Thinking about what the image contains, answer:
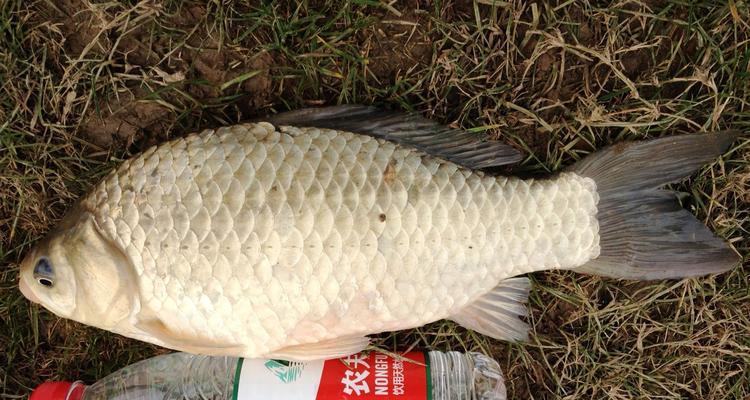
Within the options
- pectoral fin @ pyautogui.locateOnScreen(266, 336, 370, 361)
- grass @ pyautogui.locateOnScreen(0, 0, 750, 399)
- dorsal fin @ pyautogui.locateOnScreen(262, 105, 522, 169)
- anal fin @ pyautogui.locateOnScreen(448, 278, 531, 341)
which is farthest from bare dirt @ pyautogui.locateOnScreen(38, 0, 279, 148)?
anal fin @ pyautogui.locateOnScreen(448, 278, 531, 341)

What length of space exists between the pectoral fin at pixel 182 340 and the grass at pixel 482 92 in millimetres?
581

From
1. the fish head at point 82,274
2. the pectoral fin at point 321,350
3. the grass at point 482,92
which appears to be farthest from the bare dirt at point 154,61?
the pectoral fin at point 321,350

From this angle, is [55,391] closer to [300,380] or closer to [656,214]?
[300,380]

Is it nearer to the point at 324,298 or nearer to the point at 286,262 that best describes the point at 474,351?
the point at 324,298

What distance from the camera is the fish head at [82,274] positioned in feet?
4.87

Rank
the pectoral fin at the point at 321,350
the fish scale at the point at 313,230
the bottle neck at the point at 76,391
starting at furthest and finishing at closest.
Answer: the bottle neck at the point at 76,391, the pectoral fin at the point at 321,350, the fish scale at the point at 313,230

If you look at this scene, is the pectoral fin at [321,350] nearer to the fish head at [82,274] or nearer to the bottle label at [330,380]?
the bottle label at [330,380]

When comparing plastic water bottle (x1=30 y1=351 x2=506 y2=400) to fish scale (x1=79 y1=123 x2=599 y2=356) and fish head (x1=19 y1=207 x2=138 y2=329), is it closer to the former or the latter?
fish scale (x1=79 y1=123 x2=599 y2=356)

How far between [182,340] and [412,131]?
3.06 feet

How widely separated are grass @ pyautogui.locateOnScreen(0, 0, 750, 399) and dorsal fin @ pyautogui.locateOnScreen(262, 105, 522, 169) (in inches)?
5.1

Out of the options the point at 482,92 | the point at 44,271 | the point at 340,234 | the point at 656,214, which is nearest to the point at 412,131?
the point at 482,92

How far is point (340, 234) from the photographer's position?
149 centimetres

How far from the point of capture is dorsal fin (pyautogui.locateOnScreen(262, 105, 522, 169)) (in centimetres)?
167

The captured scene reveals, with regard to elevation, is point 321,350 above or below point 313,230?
below
